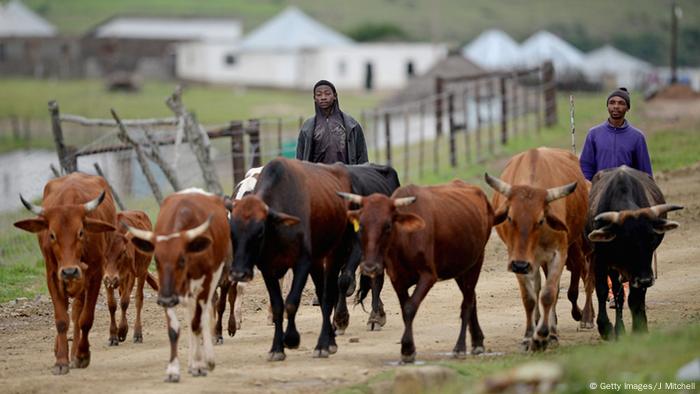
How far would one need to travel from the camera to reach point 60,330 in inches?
487

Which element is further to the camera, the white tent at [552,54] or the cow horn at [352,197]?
the white tent at [552,54]

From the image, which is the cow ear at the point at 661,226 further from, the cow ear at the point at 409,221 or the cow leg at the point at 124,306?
the cow leg at the point at 124,306

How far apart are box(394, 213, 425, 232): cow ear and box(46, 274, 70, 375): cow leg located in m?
2.92

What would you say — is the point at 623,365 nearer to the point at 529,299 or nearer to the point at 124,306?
the point at 529,299

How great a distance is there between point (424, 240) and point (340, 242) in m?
1.56

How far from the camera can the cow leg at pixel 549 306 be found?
12.4m

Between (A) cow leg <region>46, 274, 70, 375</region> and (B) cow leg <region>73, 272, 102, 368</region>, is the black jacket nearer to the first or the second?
(B) cow leg <region>73, 272, 102, 368</region>

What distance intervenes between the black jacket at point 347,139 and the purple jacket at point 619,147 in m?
2.44

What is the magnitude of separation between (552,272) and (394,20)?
4356 inches

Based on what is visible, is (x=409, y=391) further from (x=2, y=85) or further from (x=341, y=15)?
(x=341, y=15)

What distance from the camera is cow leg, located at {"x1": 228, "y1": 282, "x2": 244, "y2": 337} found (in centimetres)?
1409

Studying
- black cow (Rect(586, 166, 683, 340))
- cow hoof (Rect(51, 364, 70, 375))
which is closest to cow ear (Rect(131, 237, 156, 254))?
cow hoof (Rect(51, 364, 70, 375))

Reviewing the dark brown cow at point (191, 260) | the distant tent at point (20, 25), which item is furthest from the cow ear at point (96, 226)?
the distant tent at point (20, 25)

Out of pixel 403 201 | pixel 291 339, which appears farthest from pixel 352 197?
pixel 291 339
